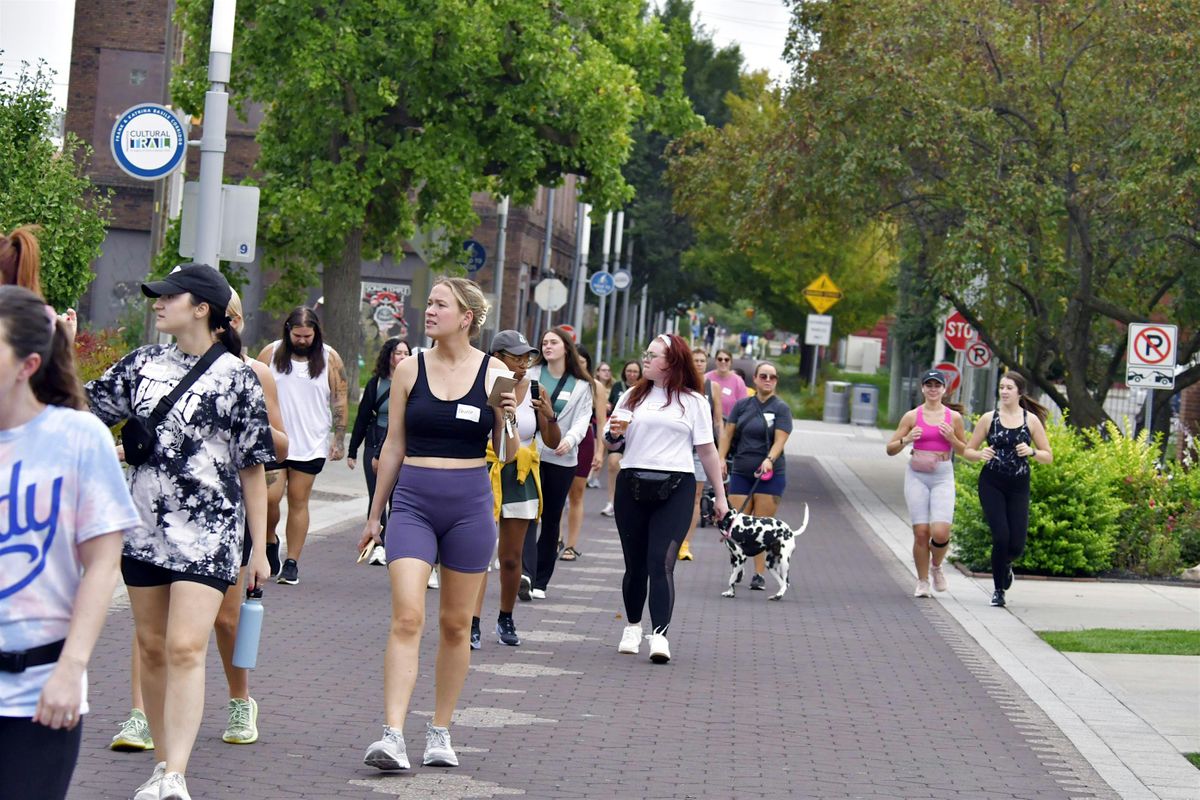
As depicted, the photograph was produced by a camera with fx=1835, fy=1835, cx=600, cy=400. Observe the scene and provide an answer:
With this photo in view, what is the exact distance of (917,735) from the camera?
28.1 ft

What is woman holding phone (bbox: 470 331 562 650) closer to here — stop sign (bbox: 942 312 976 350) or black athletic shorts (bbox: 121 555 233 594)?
black athletic shorts (bbox: 121 555 233 594)

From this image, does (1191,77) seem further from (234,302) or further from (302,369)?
(234,302)

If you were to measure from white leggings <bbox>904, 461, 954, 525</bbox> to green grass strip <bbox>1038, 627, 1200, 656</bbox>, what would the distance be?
5.72 ft

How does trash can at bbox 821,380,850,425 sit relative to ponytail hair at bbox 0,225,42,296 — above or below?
below

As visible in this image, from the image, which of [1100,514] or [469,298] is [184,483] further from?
[1100,514]

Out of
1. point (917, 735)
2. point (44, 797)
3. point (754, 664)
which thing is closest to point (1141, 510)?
point (754, 664)

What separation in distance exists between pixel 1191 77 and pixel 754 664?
16.0 meters

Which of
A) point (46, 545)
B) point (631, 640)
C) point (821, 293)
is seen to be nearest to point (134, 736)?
point (46, 545)

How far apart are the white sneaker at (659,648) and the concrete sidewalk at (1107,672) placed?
2.02m

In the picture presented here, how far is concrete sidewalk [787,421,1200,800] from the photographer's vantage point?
8234 mm

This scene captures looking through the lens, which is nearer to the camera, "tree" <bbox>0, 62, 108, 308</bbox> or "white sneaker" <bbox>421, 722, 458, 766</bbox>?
"white sneaker" <bbox>421, 722, 458, 766</bbox>

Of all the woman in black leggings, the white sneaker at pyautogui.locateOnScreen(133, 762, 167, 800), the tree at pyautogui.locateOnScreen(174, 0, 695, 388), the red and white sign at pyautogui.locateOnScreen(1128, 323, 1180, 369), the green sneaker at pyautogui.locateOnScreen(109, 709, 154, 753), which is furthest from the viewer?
the tree at pyautogui.locateOnScreen(174, 0, 695, 388)

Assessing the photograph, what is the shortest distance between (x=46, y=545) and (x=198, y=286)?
2407mm

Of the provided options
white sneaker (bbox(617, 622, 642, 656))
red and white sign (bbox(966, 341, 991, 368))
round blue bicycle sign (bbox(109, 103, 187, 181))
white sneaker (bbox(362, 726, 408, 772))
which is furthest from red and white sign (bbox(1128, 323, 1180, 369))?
white sneaker (bbox(362, 726, 408, 772))
